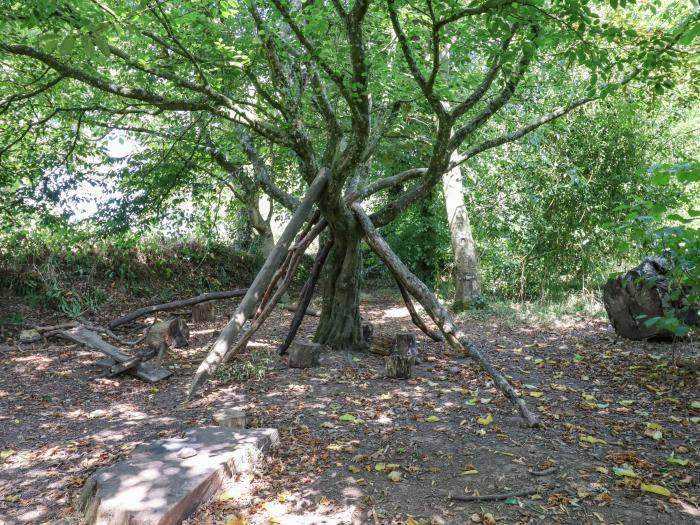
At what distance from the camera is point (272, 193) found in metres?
7.72

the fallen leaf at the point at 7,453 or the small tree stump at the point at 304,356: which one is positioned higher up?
the small tree stump at the point at 304,356

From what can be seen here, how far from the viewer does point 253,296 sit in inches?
223

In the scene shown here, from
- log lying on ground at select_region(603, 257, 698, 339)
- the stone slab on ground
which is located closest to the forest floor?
the stone slab on ground

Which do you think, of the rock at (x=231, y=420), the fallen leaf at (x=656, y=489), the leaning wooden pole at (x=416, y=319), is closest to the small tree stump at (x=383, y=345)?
the leaning wooden pole at (x=416, y=319)

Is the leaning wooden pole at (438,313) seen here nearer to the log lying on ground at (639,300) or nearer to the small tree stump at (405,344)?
the small tree stump at (405,344)

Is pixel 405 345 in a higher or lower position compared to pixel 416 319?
lower

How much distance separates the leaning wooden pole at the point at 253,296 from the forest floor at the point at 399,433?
0.29 metres

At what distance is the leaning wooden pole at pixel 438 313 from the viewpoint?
4.68 m

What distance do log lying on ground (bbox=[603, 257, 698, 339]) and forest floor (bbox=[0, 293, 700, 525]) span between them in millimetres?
243

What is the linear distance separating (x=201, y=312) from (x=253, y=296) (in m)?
4.66

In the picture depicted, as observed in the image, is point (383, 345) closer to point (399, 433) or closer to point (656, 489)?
point (399, 433)

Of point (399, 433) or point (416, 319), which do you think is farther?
point (416, 319)

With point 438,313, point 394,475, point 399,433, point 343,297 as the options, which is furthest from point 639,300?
point 394,475

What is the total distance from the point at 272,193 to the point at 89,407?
376cm
